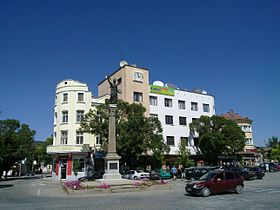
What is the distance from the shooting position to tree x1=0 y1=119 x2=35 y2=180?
41.7m

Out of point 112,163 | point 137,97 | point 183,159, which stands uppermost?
point 137,97

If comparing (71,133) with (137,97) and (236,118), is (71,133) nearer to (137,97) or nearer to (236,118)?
(137,97)

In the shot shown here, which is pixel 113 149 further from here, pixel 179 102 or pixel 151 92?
pixel 179 102

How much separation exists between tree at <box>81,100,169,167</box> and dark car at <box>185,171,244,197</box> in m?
15.0

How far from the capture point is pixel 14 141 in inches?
1681

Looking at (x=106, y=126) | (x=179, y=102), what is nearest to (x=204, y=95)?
(x=179, y=102)

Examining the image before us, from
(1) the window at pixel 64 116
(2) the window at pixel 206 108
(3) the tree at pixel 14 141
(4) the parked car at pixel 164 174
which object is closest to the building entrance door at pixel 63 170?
(1) the window at pixel 64 116

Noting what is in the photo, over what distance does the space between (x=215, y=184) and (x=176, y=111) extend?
29659mm

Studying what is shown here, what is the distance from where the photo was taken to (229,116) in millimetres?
61281

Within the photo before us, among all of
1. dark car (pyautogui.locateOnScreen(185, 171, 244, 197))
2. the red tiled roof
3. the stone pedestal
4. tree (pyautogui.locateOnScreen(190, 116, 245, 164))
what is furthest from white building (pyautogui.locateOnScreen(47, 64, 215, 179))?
dark car (pyautogui.locateOnScreen(185, 171, 244, 197))

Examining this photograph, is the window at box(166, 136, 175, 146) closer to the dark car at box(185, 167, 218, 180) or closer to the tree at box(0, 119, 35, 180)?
the dark car at box(185, 167, 218, 180)

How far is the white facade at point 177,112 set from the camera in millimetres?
44094

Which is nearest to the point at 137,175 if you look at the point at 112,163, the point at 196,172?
the point at 196,172

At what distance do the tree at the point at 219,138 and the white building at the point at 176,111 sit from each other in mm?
2936
